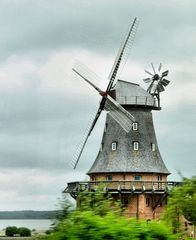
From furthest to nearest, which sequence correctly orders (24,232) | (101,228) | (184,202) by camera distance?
(24,232) < (184,202) < (101,228)

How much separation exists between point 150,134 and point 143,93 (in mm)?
3110

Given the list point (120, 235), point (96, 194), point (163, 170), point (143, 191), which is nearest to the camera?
point (120, 235)

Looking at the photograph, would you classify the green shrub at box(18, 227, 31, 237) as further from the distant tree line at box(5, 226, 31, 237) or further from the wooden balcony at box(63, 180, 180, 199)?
the wooden balcony at box(63, 180, 180, 199)

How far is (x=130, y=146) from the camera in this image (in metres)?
53.0

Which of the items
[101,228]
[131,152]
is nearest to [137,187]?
[131,152]

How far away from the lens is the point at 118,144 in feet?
174

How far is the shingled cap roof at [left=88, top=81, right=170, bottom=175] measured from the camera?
5216 cm

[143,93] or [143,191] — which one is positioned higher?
[143,93]

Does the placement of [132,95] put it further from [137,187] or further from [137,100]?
[137,187]

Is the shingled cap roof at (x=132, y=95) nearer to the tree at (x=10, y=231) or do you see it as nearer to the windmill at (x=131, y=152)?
the windmill at (x=131, y=152)

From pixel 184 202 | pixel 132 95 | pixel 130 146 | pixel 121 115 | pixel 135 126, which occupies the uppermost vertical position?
pixel 132 95

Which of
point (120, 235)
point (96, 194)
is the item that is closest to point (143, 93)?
point (96, 194)

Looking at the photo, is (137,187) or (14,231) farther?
(14,231)

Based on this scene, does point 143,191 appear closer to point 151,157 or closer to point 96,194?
A: point 151,157
